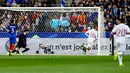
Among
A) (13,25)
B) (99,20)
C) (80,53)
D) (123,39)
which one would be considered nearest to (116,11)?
(99,20)

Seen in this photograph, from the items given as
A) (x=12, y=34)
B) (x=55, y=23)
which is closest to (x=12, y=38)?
(x=12, y=34)

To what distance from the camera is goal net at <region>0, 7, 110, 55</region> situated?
28459 millimetres

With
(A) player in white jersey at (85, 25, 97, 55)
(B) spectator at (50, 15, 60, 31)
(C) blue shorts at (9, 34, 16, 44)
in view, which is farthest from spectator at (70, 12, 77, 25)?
(C) blue shorts at (9, 34, 16, 44)

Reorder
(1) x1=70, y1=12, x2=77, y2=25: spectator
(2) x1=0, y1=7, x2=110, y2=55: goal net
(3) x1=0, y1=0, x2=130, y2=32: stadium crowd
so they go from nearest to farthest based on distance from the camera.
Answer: (2) x1=0, y1=7, x2=110, y2=55: goal net
(3) x1=0, y1=0, x2=130, y2=32: stadium crowd
(1) x1=70, y1=12, x2=77, y2=25: spectator

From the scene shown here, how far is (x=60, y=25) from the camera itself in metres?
28.4

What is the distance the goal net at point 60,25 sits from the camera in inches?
1120

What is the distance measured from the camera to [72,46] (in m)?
28.5

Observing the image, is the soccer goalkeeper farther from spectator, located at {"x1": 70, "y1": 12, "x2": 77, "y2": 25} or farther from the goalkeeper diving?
the goalkeeper diving

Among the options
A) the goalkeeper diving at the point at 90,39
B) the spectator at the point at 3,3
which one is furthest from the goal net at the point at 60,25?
the spectator at the point at 3,3

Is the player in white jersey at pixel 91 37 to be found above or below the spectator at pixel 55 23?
below

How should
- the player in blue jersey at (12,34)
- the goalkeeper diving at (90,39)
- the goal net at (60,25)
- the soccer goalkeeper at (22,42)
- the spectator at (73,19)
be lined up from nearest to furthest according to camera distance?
the player in blue jersey at (12,34), the goalkeeper diving at (90,39), the soccer goalkeeper at (22,42), the goal net at (60,25), the spectator at (73,19)

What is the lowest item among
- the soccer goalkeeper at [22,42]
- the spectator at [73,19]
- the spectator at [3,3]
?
the soccer goalkeeper at [22,42]

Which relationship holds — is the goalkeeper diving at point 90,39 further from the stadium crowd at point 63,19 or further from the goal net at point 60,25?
the stadium crowd at point 63,19

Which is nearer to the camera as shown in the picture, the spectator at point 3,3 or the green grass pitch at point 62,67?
the green grass pitch at point 62,67
